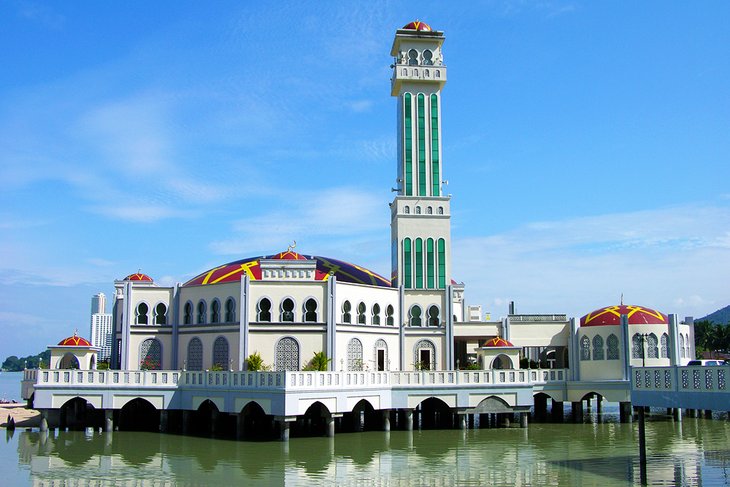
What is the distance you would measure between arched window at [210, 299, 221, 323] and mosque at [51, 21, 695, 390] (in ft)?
0.26

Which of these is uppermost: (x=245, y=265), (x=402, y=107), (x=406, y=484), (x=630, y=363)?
(x=402, y=107)

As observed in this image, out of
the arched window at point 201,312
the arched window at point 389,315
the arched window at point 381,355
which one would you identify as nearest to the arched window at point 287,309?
the arched window at point 201,312

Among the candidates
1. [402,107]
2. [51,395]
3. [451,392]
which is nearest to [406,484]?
[451,392]

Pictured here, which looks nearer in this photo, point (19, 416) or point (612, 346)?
point (612, 346)

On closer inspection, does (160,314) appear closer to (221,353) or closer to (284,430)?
(221,353)

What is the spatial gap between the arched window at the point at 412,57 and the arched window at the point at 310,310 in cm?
1895

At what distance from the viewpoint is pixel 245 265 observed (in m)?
47.3

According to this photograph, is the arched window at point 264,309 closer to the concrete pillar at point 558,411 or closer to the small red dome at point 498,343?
the small red dome at point 498,343

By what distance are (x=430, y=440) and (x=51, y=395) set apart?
19.8 m

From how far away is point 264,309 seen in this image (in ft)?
141

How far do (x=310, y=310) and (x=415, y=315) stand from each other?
26.1ft

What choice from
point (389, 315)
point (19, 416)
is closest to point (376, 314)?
point (389, 315)

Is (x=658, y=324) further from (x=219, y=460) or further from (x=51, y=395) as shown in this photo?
(x=51, y=395)

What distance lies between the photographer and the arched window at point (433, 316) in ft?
158
